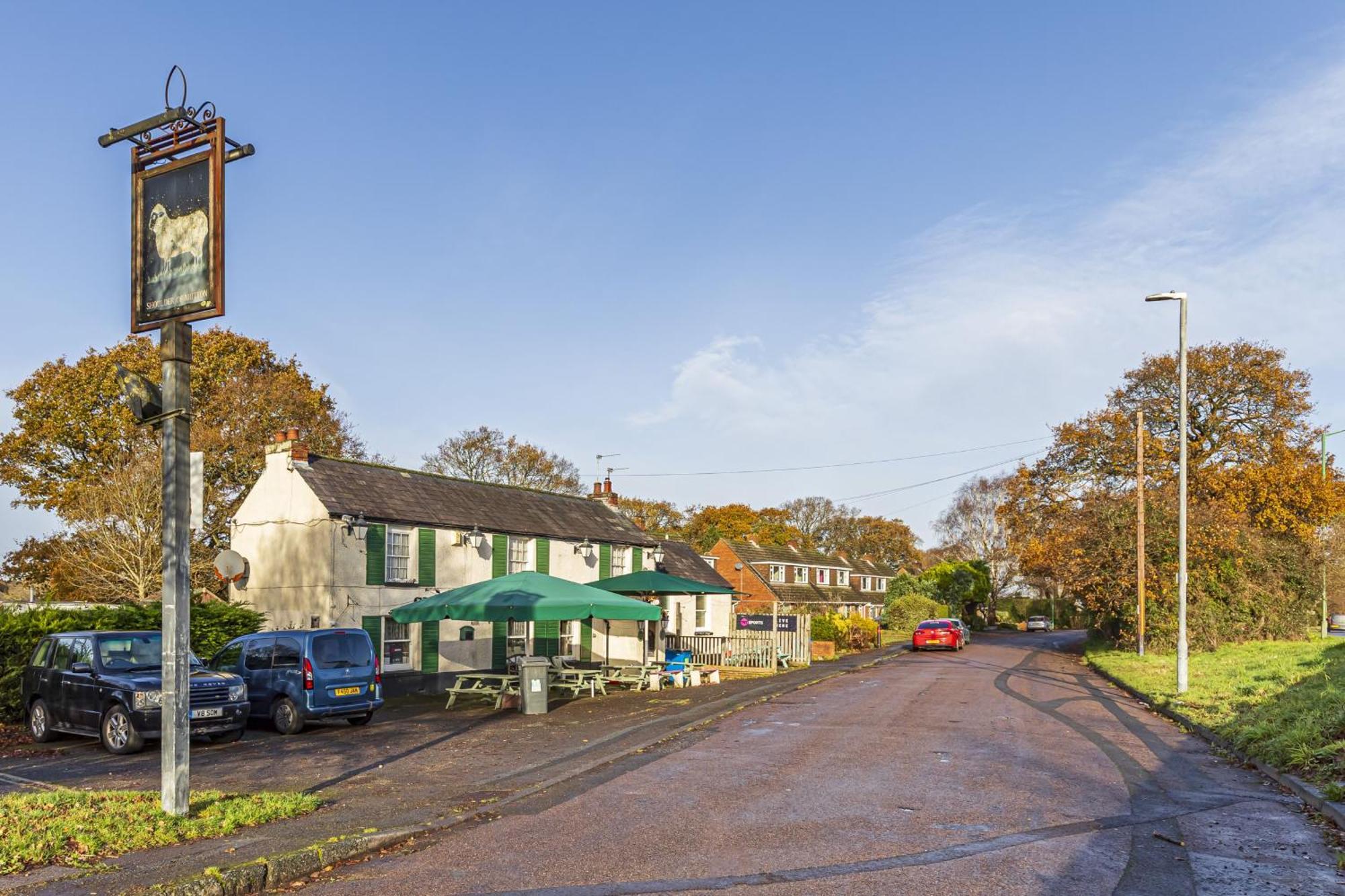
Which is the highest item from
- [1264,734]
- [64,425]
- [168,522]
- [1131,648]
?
[64,425]

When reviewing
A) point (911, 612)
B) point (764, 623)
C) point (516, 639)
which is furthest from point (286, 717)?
point (911, 612)

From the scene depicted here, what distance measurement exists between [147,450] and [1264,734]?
29865mm

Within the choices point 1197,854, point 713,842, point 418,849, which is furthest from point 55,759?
point 1197,854

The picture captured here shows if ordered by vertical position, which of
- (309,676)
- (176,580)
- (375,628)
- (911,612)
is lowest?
(911,612)

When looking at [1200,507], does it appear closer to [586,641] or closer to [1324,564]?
[1324,564]

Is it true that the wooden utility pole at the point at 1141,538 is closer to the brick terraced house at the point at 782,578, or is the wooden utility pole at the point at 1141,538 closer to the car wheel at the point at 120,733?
the brick terraced house at the point at 782,578

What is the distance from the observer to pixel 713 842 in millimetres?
8500

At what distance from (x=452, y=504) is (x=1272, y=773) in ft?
69.2

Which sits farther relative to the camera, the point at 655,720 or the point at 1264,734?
the point at 655,720

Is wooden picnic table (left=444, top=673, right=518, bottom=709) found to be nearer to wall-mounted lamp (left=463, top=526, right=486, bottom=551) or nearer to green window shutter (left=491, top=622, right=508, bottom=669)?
green window shutter (left=491, top=622, right=508, bottom=669)

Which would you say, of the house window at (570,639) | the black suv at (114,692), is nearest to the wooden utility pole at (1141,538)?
the house window at (570,639)

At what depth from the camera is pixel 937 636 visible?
42406 mm

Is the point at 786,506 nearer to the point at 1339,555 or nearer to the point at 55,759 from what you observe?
the point at 1339,555

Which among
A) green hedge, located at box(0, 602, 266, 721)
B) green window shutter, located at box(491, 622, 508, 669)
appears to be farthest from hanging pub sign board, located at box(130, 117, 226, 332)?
green window shutter, located at box(491, 622, 508, 669)
